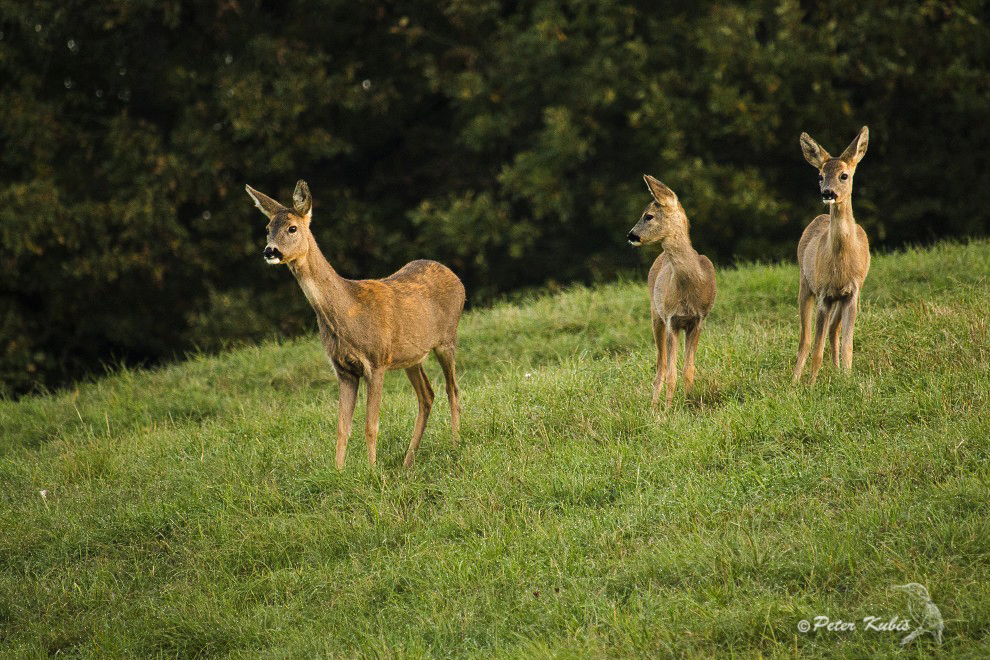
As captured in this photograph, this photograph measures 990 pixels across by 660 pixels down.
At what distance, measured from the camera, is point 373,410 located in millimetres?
7578

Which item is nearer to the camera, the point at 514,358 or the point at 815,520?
the point at 815,520

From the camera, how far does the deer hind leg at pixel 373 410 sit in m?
7.57

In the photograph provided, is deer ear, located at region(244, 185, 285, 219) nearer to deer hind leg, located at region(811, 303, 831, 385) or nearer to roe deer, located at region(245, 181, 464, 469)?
roe deer, located at region(245, 181, 464, 469)

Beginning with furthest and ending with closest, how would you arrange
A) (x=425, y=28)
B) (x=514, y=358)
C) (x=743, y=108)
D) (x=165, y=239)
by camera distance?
(x=425, y=28)
(x=165, y=239)
(x=743, y=108)
(x=514, y=358)

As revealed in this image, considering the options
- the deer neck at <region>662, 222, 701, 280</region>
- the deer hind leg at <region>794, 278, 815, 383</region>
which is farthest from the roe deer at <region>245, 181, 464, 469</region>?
the deer hind leg at <region>794, 278, 815, 383</region>

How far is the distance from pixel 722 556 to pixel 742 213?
40.1ft

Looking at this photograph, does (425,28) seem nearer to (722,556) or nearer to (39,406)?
(39,406)

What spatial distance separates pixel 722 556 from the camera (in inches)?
219

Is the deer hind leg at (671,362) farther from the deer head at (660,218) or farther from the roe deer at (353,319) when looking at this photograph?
the roe deer at (353,319)

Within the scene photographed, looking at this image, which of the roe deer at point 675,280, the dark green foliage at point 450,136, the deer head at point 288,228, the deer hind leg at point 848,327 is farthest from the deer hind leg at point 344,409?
the dark green foliage at point 450,136

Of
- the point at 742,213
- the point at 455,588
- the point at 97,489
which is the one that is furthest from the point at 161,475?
the point at 742,213

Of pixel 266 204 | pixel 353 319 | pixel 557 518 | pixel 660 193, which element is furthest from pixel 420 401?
pixel 660 193

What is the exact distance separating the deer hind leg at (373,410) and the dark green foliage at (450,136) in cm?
1031

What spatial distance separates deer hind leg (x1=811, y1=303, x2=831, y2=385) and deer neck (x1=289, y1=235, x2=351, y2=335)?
10.5ft
